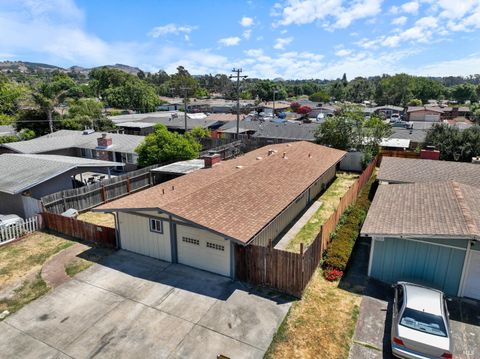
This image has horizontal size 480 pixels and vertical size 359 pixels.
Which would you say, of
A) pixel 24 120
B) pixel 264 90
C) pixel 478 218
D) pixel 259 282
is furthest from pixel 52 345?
pixel 264 90

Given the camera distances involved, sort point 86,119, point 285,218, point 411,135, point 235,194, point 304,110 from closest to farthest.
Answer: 1. point 235,194
2. point 285,218
3. point 411,135
4. point 86,119
5. point 304,110

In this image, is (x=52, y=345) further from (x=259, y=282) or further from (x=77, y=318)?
(x=259, y=282)

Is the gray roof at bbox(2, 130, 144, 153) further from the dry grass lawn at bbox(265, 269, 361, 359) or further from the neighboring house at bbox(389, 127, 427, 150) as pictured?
the neighboring house at bbox(389, 127, 427, 150)

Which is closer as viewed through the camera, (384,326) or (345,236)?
(384,326)

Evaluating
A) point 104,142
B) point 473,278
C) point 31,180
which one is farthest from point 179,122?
point 473,278

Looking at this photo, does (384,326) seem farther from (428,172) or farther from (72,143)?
(72,143)

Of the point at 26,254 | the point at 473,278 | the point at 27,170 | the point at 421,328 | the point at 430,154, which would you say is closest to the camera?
the point at 421,328

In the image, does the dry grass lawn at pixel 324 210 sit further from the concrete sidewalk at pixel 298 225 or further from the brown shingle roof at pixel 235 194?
the brown shingle roof at pixel 235 194
